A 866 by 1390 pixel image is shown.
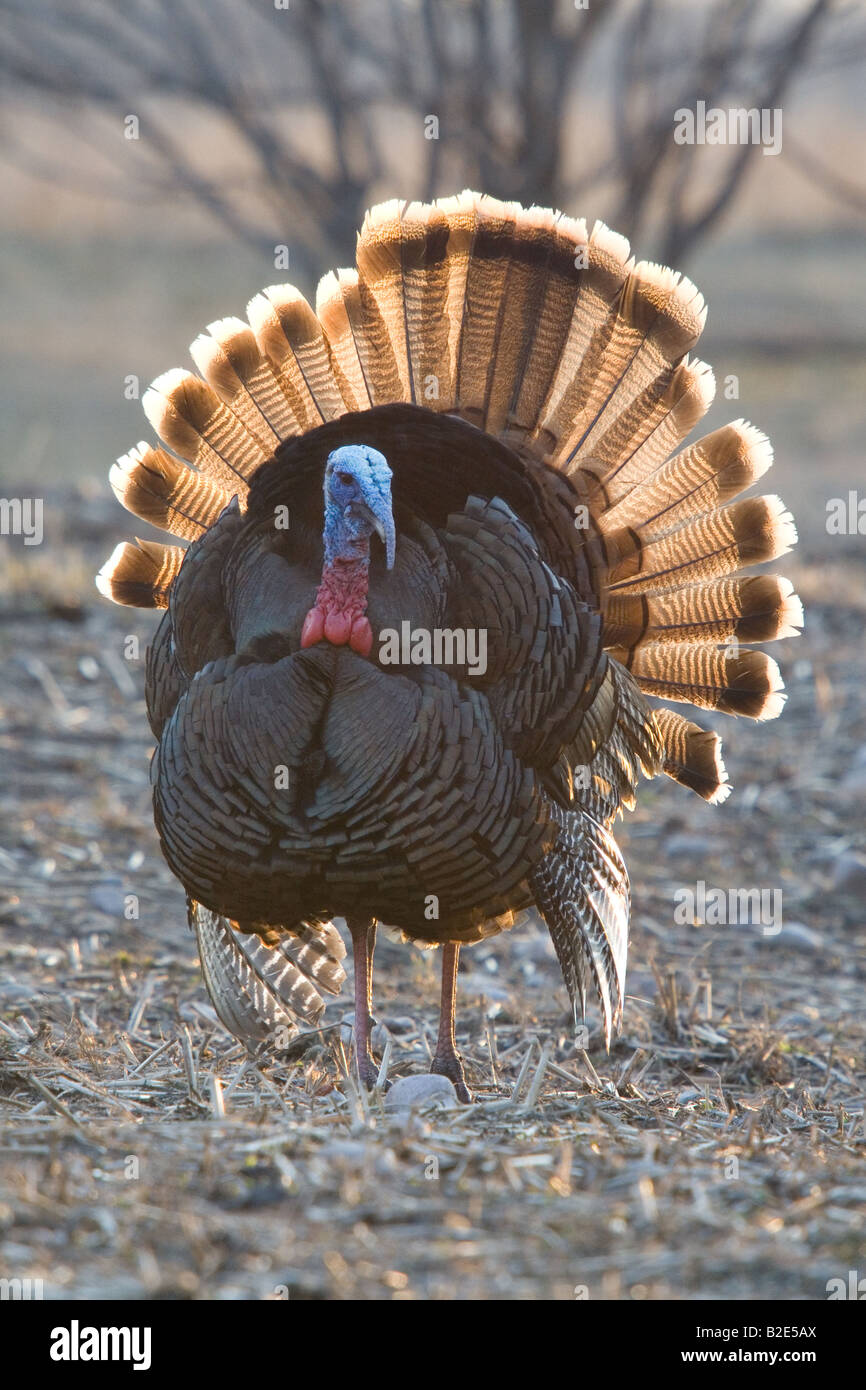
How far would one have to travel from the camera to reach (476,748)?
3.95m

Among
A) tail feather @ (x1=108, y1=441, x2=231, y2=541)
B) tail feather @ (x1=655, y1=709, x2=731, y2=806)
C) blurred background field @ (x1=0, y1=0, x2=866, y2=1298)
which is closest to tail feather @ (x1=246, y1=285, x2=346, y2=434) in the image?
tail feather @ (x1=108, y1=441, x2=231, y2=541)

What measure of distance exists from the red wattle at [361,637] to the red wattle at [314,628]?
0.08m

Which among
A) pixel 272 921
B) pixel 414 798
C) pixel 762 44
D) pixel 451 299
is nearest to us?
pixel 414 798

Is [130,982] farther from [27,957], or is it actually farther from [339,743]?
[339,743]

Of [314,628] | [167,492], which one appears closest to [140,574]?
[167,492]

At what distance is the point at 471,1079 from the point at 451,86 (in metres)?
7.83

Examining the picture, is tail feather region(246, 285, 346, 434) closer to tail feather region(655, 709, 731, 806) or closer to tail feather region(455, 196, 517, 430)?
tail feather region(455, 196, 517, 430)

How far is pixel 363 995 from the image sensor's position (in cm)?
438

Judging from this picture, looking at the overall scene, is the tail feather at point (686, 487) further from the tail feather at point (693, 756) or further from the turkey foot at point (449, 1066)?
the turkey foot at point (449, 1066)

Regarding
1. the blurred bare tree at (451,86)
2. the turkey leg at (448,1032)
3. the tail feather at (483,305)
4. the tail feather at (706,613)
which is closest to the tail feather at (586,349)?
the tail feather at (483,305)

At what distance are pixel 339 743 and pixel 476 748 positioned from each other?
1.09ft

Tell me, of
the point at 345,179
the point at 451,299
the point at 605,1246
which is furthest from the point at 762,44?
the point at 605,1246

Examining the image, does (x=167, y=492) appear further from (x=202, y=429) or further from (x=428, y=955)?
(x=428, y=955)

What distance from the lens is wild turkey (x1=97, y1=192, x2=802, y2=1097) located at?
154 inches
